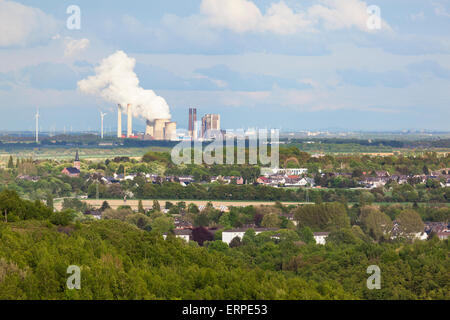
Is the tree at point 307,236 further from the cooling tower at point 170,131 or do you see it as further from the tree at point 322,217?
the cooling tower at point 170,131

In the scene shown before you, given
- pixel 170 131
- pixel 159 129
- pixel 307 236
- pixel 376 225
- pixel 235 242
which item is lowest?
pixel 235 242

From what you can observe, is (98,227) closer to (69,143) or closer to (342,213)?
(342,213)

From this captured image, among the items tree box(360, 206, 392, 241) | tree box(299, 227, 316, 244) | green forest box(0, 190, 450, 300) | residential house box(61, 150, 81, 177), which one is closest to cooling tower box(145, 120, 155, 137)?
residential house box(61, 150, 81, 177)

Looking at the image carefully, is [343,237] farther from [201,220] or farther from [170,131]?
[170,131]

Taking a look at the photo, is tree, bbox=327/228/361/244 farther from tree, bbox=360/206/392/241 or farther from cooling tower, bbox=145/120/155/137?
cooling tower, bbox=145/120/155/137

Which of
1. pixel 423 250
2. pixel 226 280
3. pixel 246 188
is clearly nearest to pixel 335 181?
pixel 246 188

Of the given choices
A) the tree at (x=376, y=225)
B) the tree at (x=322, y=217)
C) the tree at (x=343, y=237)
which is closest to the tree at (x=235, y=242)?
the tree at (x=343, y=237)

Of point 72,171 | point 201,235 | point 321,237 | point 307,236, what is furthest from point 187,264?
point 72,171
